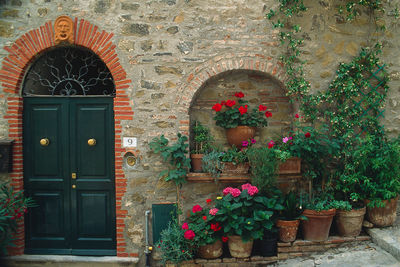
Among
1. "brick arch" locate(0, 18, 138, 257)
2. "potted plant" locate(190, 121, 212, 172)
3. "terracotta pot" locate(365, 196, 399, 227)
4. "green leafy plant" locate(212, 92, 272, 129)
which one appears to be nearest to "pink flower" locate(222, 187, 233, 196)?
"potted plant" locate(190, 121, 212, 172)

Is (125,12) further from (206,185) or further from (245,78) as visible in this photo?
(206,185)

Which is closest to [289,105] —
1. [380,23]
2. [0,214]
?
[380,23]

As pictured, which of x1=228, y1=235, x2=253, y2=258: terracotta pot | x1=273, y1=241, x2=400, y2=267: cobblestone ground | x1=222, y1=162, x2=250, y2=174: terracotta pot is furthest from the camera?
x1=222, y1=162, x2=250, y2=174: terracotta pot

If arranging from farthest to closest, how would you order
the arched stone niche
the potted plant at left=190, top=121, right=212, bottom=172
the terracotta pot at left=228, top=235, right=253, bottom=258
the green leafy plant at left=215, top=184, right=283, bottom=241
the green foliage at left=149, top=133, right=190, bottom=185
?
the arched stone niche < the potted plant at left=190, top=121, right=212, bottom=172 < the green foliage at left=149, top=133, right=190, bottom=185 < the terracotta pot at left=228, top=235, right=253, bottom=258 < the green leafy plant at left=215, top=184, right=283, bottom=241

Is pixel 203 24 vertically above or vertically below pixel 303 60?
above

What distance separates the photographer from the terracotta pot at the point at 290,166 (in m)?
4.30

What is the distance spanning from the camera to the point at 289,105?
4.75 meters

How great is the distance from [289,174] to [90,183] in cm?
293

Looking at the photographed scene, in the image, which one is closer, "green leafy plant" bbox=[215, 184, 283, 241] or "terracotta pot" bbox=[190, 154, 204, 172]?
"green leafy plant" bbox=[215, 184, 283, 241]

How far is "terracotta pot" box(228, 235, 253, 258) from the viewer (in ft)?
13.1

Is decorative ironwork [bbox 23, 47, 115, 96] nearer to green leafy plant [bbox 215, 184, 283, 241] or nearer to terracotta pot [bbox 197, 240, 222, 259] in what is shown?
green leafy plant [bbox 215, 184, 283, 241]

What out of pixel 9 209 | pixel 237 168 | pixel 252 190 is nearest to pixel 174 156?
pixel 237 168

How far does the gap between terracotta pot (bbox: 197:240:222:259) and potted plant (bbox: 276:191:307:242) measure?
84 cm

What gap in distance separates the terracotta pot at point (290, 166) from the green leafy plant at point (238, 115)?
26.3 inches
